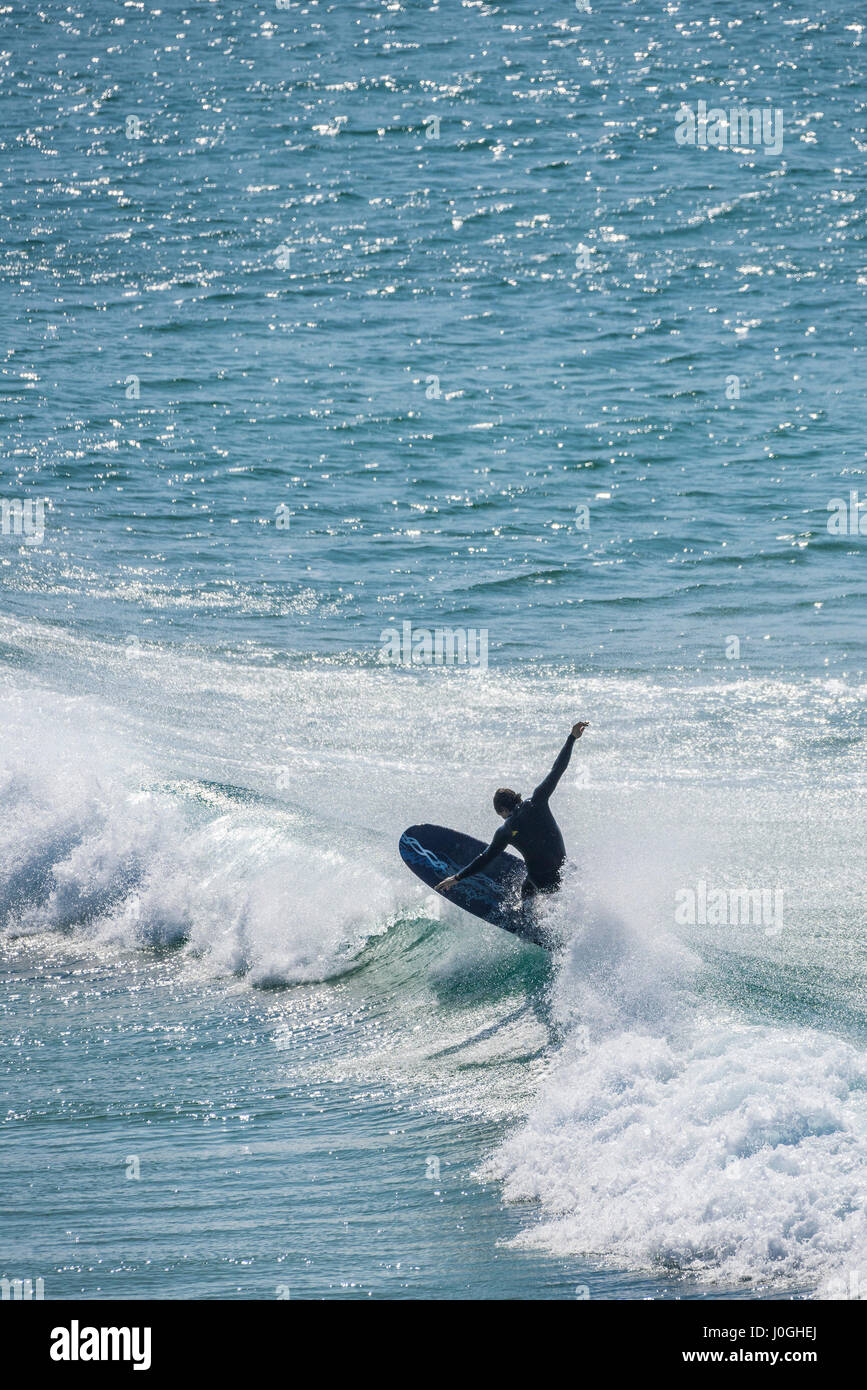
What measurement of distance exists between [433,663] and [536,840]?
10.3 metres

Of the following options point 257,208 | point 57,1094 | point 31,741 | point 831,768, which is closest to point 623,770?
point 831,768

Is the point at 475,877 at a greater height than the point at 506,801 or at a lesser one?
lesser

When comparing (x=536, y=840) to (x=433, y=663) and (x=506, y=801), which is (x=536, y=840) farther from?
(x=433, y=663)

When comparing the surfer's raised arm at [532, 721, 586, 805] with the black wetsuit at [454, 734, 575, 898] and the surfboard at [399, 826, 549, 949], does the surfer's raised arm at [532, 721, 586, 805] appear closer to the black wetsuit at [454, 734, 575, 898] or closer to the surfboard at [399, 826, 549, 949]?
the black wetsuit at [454, 734, 575, 898]

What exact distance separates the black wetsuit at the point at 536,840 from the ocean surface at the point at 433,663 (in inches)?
10.1

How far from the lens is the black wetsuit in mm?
11555

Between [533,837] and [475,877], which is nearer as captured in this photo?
[533,837]

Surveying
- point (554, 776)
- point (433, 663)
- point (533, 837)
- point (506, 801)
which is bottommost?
point (433, 663)

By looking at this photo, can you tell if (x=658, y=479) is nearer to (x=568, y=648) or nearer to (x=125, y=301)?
(x=568, y=648)

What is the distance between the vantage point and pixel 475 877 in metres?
12.8

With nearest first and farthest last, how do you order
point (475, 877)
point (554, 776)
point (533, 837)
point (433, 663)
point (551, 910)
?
point (554, 776) < point (533, 837) < point (551, 910) < point (475, 877) < point (433, 663)

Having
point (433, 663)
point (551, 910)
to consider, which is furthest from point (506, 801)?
point (433, 663)

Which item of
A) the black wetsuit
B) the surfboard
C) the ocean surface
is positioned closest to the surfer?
the black wetsuit

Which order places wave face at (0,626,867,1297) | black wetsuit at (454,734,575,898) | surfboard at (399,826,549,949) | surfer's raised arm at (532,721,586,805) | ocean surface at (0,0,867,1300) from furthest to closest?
1. surfboard at (399,826,549,949)
2. black wetsuit at (454,734,575,898)
3. surfer's raised arm at (532,721,586,805)
4. ocean surface at (0,0,867,1300)
5. wave face at (0,626,867,1297)
